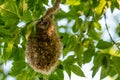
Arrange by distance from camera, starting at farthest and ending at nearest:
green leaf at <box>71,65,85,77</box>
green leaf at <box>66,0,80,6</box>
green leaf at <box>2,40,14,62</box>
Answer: green leaf at <box>66,0,80,6</box>
green leaf at <box>71,65,85,77</box>
green leaf at <box>2,40,14,62</box>

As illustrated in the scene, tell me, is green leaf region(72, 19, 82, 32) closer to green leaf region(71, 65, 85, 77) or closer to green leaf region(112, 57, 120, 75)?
green leaf region(71, 65, 85, 77)

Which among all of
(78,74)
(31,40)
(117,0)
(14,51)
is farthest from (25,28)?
(117,0)

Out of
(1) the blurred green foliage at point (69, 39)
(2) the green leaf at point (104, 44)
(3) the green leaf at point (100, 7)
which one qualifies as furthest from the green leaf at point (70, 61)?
(3) the green leaf at point (100, 7)

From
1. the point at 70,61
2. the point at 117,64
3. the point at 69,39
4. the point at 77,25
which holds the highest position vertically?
the point at 77,25

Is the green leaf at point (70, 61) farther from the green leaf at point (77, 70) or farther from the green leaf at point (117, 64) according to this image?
the green leaf at point (117, 64)

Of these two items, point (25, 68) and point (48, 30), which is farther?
point (25, 68)

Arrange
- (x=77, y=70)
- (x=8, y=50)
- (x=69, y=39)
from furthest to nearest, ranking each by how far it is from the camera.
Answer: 1. (x=69, y=39)
2. (x=77, y=70)
3. (x=8, y=50)

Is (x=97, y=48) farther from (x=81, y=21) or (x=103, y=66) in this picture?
(x=81, y=21)

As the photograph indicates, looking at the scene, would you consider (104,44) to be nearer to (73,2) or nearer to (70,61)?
(70,61)

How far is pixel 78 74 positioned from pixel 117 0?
0.54 meters

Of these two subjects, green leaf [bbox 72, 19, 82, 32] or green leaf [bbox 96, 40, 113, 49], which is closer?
green leaf [bbox 96, 40, 113, 49]

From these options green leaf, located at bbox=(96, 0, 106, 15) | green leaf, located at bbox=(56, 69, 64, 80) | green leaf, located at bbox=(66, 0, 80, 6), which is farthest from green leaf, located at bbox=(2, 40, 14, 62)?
green leaf, located at bbox=(96, 0, 106, 15)

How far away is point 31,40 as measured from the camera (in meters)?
2.13

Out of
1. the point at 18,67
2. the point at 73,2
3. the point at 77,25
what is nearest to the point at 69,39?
the point at 77,25
